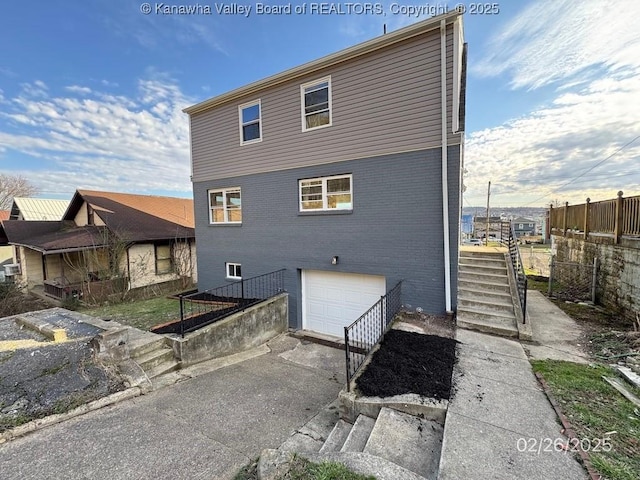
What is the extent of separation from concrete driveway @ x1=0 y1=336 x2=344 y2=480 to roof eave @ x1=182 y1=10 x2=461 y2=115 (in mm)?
7833

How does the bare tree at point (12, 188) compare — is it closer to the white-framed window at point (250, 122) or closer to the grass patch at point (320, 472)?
the white-framed window at point (250, 122)

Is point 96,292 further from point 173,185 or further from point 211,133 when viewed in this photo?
point 173,185

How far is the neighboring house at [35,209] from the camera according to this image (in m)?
17.9

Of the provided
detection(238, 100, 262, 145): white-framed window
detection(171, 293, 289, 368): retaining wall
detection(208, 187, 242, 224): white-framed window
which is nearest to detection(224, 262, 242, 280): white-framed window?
detection(208, 187, 242, 224): white-framed window

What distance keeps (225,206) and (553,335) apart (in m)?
9.99

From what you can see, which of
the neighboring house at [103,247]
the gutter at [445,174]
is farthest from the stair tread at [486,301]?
the neighboring house at [103,247]

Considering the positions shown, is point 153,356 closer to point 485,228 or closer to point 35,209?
point 485,228

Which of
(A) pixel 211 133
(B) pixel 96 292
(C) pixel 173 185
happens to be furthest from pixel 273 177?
(C) pixel 173 185

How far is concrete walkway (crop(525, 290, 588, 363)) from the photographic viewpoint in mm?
4684

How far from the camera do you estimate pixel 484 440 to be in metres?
2.66

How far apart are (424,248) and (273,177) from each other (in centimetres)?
508

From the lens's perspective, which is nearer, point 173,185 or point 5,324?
point 5,324

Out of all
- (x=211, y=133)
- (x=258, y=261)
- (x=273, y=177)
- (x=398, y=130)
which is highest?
(x=211, y=133)
